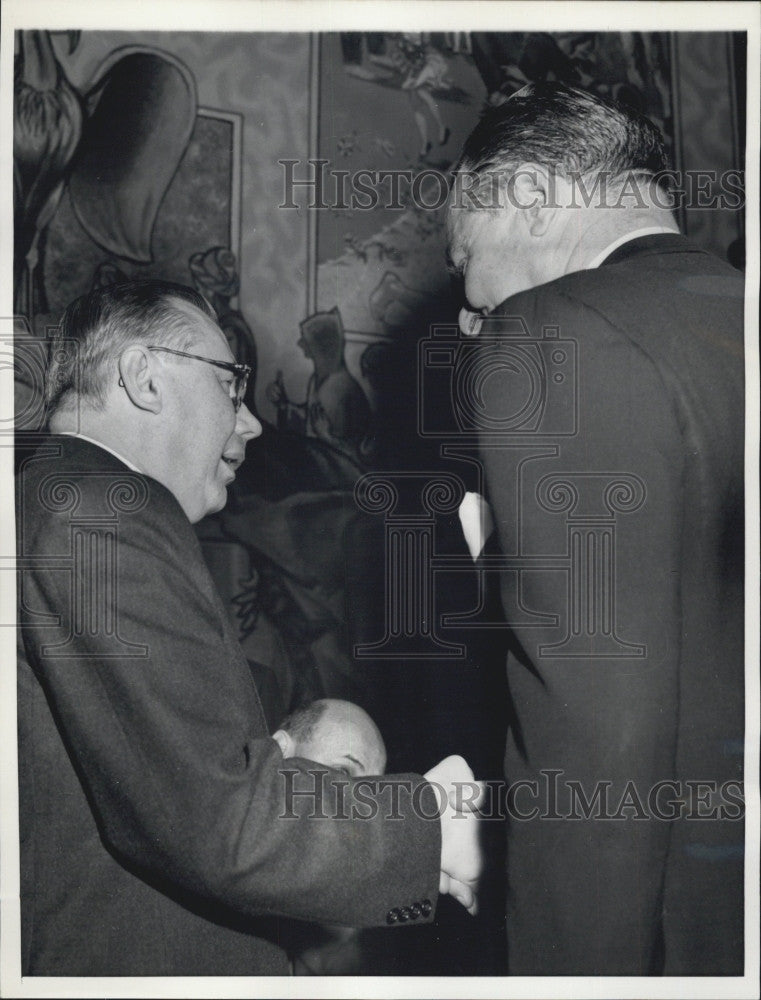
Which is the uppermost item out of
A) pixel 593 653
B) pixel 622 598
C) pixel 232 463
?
pixel 232 463

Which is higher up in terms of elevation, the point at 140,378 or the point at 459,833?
the point at 140,378

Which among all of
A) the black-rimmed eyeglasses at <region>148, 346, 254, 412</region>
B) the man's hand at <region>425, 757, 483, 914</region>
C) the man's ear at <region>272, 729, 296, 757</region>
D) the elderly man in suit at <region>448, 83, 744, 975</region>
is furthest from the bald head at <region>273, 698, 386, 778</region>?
the black-rimmed eyeglasses at <region>148, 346, 254, 412</region>

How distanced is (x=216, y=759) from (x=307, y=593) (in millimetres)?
426

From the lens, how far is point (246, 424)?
7.41ft

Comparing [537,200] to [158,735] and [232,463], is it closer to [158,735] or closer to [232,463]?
[232,463]

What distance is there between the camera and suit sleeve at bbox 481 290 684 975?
209 centimetres

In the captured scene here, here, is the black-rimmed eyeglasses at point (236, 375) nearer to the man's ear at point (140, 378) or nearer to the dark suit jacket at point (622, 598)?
the man's ear at point (140, 378)

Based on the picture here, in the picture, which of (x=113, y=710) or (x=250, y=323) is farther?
(x=250, y=323)

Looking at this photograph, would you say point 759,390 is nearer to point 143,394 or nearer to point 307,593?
point 307,593

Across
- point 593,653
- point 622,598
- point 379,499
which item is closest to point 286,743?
point 379,499

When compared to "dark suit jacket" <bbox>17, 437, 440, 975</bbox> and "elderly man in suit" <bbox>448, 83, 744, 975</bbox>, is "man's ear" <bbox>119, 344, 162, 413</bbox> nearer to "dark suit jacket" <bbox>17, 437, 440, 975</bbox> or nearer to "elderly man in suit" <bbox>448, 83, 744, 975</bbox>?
"dark suit jacket" <bbox>17, 437, 440, 975</bbox>

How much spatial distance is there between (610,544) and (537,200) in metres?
0.77

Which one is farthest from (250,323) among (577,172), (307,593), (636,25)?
(636,25)

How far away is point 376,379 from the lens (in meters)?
2.28
